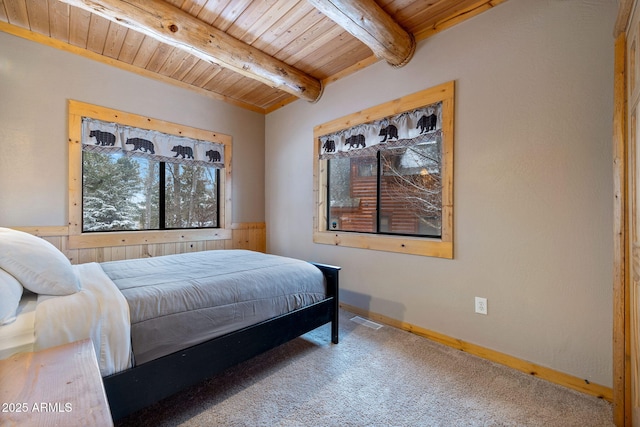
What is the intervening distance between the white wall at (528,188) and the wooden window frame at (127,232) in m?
2.40

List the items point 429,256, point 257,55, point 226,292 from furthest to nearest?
point 257,55
point 429,256
point 226,292

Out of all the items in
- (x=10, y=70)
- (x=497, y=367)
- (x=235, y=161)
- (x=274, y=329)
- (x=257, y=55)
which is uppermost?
(x=257, y=55)

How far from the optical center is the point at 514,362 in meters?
1.97

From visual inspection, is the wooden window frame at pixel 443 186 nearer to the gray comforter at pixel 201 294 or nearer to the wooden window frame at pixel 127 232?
the gray comforter at pixel 201 294

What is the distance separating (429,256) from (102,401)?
2.30 meters

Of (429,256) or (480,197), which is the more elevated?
(480,197)

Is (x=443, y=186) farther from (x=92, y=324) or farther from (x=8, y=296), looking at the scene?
(x=8, y=296)

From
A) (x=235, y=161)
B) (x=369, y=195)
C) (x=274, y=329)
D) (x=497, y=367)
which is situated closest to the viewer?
(x=274, y=329)

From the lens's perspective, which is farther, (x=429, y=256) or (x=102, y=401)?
(x=429, y=256)

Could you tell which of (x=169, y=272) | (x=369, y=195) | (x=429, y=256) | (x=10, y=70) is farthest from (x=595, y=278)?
(x=10, y=70)

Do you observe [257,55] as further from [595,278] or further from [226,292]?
[595,278]

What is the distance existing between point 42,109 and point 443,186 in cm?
370

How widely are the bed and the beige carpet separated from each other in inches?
9.7

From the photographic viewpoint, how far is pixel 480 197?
2156mm
